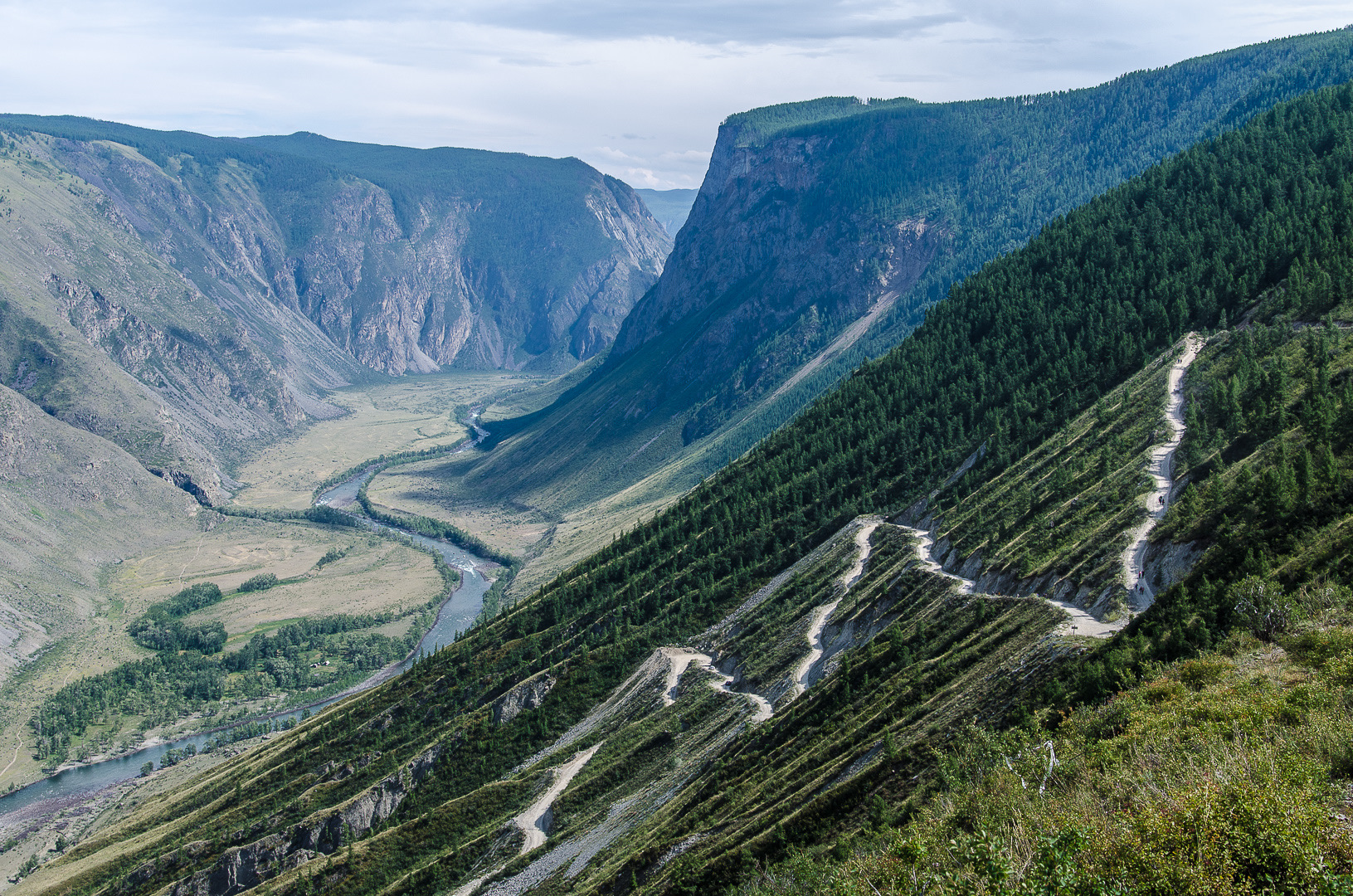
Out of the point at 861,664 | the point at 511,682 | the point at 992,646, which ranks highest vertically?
the point at 992,646

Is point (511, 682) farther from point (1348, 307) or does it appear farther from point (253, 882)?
point (1348, 307)

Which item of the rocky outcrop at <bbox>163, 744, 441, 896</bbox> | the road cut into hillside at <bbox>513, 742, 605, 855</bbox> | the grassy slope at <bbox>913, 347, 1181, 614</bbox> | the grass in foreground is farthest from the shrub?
the rocky outcrop at <bbox>163, 744, 441, 896</bbox>

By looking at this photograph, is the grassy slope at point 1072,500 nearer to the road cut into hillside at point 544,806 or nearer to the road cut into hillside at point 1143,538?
the road cut into hillside at point 1143,538

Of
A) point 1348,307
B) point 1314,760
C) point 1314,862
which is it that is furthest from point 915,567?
point 1314,862

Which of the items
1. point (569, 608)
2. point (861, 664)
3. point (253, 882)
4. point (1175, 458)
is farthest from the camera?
point (569, 608)

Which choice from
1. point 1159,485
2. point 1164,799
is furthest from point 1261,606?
point 1159,485

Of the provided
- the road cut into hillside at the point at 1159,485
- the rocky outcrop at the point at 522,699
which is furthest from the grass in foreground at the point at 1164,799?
the rocky outcrop at the point at 522,699

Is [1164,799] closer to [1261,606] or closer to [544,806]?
[1261,606]

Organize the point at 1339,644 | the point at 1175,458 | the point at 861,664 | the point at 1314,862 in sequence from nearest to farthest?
the point at 1314,862 → the point at 1339,644 → the point at 861,664 → the point at 1175,458
